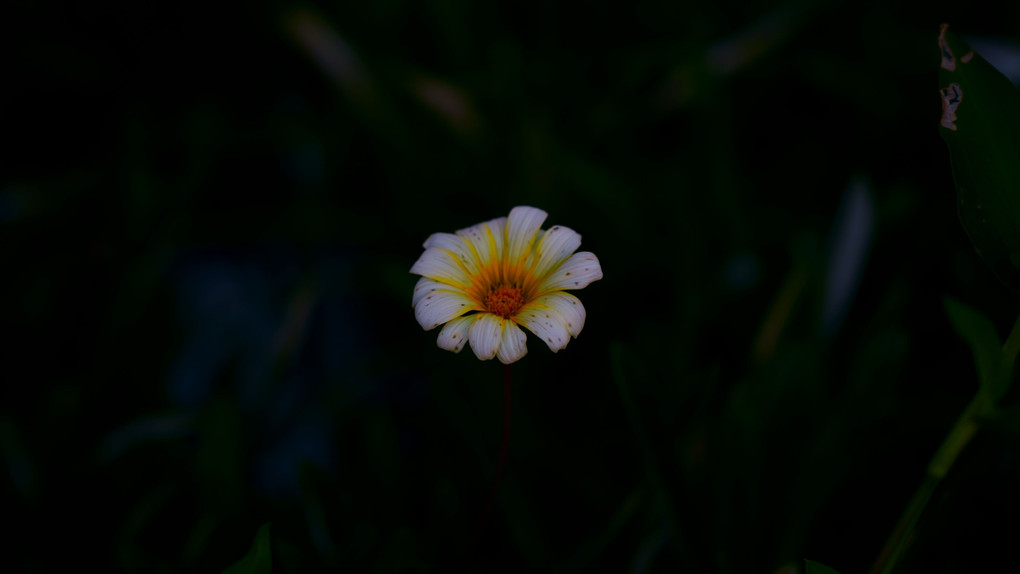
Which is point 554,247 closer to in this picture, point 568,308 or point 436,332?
point 568,308

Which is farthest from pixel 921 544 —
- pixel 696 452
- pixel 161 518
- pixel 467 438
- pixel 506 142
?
pixel 161 518

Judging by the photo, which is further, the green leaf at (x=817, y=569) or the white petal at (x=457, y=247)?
the white petal at (x=457, y=247)

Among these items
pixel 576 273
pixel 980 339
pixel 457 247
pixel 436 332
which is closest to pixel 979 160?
pixel 980 339

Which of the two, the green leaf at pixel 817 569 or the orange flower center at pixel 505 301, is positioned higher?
the orange flower center at pixel 505 301

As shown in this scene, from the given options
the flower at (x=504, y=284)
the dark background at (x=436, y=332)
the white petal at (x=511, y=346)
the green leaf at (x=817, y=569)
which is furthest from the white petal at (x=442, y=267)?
the green leaf at (x=817, y=569)

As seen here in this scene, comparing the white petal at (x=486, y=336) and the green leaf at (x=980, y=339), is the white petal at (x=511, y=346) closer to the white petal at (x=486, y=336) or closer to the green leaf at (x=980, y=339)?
the white petal at (x=486, y=336)

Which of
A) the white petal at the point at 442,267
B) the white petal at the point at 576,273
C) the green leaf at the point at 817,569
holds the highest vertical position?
the white petal at the point at 442,267
